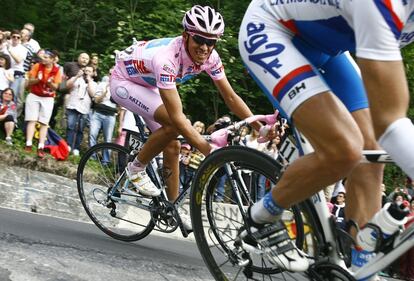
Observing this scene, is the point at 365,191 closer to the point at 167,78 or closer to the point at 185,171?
the point at 167,78

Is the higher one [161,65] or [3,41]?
[161,65]

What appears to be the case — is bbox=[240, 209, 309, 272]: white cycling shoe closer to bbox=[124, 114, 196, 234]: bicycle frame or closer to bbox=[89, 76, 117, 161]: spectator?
bbox=[124, 114, 196, 234]: bicycle frame

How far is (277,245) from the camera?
3637mm

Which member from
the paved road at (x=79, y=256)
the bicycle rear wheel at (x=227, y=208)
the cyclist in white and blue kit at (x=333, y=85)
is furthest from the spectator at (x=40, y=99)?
the cyclist in white and blue kit at (x=333, y=85)

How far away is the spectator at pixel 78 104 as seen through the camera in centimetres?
1081

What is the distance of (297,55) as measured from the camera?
3354 mm

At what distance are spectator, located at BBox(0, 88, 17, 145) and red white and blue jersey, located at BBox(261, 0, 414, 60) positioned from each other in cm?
756

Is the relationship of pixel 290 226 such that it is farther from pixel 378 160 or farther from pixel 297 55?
pixel 297 55

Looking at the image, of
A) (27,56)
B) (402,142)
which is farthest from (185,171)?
(27,56)

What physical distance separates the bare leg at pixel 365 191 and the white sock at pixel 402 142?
1.99 ft

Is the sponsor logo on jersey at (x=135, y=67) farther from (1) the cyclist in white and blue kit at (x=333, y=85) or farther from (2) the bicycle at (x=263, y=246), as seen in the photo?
→ (1) the cyclist in white and blue kit at (x=333, y=85)

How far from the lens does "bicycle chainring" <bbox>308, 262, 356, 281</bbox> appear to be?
326cm

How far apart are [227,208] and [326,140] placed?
4.13 ft

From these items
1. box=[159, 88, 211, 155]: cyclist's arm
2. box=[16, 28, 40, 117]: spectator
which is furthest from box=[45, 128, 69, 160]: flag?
box=[159, 88, 211, 155]: cyclist's arm
